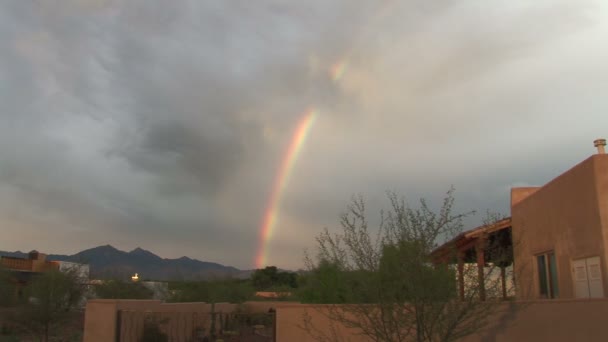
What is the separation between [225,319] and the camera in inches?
895

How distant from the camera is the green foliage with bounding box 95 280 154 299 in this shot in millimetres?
29766

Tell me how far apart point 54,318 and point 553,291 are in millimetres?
16014

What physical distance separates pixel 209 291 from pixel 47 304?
1649cm

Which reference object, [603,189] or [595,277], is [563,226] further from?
[603,189]

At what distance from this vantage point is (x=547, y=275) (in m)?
14.4

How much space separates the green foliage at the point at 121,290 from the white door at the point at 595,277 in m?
23.8

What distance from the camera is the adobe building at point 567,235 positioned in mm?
11109

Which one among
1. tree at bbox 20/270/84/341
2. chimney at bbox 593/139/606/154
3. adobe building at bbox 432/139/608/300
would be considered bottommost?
tree at bbox 20/270/84/341

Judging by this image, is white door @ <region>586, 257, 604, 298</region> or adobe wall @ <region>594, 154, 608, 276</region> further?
white door @ <region>586, 257, 604, 298</region>

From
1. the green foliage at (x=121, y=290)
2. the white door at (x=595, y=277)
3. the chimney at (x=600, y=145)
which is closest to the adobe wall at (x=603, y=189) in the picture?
the white door at (x=595, y=277)

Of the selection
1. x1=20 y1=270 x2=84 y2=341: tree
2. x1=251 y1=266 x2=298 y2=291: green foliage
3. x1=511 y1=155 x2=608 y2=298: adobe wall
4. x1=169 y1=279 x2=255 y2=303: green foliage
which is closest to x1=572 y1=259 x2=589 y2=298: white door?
x1=511 y1=155 x2=608 y2=298: adobe wall

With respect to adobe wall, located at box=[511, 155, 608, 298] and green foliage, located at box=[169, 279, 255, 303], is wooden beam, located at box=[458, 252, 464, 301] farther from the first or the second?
green foliage, located at box=[169, 279, 255, 303]

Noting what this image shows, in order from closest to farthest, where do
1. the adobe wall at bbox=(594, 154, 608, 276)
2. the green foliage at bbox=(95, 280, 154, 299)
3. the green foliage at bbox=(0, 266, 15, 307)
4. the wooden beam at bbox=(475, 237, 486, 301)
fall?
the wooden beam at bbox=(475, 237, 486, 301)
the adobe wall at bbox=(594, 154, 608, 276)
the green foliage at bbox=(0, 266, 15, 307)
the green foliage at bbox=(95, 280, 154, 299)

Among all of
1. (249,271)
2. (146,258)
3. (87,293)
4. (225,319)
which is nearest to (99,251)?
(146,258)
